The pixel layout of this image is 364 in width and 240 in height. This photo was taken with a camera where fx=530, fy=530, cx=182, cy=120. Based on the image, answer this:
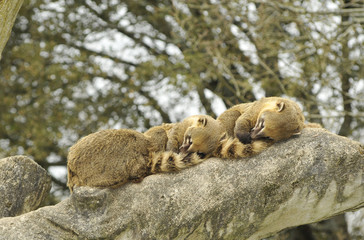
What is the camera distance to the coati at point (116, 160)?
493cm

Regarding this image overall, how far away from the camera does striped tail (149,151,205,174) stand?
16.2ft

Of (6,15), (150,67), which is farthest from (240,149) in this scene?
(150,67)

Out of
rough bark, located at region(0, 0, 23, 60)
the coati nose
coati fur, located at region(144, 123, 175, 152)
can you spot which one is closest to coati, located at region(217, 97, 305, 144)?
the coati nose

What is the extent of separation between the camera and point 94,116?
1297 cm

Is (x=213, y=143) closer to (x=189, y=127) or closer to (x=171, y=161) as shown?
(x=189, y=127)

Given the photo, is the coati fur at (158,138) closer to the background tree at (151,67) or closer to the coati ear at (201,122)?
the coati ear at (201,122)

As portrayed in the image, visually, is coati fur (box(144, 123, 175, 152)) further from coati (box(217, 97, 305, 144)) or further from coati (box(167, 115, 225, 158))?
coati (box(217, 97, 305, 144))

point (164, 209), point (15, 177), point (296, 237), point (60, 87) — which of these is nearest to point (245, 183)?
point (164, 209)

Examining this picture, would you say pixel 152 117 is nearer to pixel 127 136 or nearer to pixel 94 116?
pixel 94 116

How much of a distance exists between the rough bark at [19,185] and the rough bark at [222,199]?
0.83 meters

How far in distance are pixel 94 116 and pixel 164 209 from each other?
28.1 ft

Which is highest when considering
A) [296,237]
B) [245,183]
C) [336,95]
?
[245,183]

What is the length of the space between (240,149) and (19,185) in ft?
7.92

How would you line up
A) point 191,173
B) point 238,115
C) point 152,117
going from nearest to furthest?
point 191,173 < point 238,115 < point 152,117
